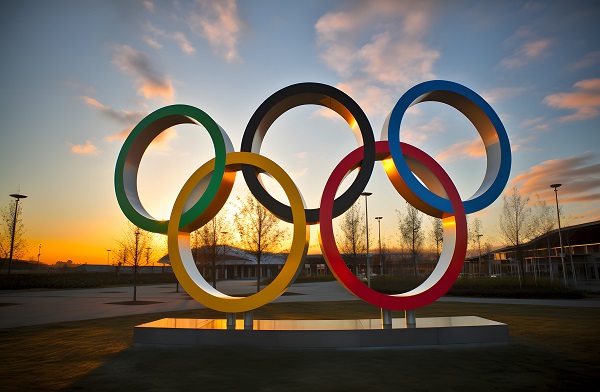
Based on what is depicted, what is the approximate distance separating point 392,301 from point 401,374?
8.88ft

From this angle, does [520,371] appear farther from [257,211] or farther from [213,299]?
[257,211]

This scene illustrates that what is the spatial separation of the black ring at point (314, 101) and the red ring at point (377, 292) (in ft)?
1.01

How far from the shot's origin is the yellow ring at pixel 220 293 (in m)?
10.4

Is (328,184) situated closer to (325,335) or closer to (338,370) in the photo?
(325,335)

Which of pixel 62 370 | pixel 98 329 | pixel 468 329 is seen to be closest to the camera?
pixel 62 370

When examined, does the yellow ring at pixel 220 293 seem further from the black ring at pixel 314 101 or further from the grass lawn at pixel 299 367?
the grass lawn at pixel 299 367

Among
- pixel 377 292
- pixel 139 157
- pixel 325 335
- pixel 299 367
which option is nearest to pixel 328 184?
pixel 377 292

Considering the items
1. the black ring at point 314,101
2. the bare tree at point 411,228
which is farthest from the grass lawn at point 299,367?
the bare tree at point 411,228

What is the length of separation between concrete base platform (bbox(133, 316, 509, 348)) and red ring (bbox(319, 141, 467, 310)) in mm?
730

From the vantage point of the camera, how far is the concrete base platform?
9898 mm

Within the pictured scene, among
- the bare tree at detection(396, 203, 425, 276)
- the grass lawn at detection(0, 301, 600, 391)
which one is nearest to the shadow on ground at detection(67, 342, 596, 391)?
the grass lawn at detection(0, 301, 600, 391)

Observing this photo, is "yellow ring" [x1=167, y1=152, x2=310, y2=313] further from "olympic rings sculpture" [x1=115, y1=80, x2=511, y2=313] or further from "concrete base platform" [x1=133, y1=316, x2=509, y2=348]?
"concrete base platform" [x1=133, y1=316, x2=509, y2=348]

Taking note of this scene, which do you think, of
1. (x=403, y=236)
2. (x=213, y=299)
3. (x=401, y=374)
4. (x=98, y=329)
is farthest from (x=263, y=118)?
(x=403, y=236)

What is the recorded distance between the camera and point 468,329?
33.2 ft
